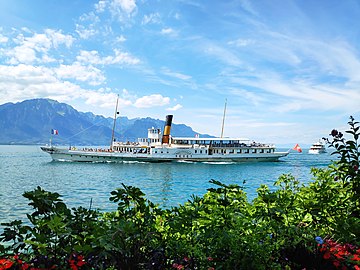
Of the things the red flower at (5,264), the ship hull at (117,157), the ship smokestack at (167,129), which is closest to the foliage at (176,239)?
the red flower at (5,264)

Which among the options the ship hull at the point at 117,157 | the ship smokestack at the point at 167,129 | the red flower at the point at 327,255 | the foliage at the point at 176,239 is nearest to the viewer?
the foliage at the point at 176,239

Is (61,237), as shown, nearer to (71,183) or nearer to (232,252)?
(232,252)

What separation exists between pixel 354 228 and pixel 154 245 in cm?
212

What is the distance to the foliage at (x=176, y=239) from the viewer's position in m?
2.70

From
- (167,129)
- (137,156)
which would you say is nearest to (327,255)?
(137,156)

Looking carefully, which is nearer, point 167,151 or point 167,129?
point 167,151

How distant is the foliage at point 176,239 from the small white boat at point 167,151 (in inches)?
2407

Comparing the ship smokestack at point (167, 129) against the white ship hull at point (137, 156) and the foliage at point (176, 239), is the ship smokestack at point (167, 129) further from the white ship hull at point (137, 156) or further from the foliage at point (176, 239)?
the foliage at point (176, 239)

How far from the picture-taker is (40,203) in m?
2.97

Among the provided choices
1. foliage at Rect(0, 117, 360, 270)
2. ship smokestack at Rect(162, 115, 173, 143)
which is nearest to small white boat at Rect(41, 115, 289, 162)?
ship smokestack at Rect(162, 115, 173, 143)

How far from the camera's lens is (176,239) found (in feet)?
11.1

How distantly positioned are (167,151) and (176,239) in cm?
6234

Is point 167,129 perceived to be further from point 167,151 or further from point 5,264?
point 5,264

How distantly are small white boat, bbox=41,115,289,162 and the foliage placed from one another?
201 ft
